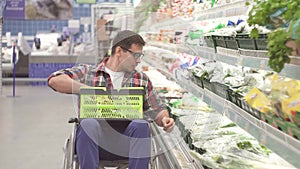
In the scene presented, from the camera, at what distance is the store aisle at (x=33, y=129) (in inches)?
189

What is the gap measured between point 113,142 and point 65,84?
0.42 m

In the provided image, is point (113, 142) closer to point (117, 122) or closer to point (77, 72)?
point (117, 122)

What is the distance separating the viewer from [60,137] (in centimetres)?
591

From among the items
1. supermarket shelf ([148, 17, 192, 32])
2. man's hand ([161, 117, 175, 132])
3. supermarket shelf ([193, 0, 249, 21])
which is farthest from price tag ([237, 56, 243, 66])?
supermarket shelf ([148, 17, 192, 32])

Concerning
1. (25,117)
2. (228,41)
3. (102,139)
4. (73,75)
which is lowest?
(25,117)

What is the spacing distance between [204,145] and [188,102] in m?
1.19

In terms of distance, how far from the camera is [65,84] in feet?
9.52

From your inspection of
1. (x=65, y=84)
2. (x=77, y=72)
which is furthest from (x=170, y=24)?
(x=65, y=84)

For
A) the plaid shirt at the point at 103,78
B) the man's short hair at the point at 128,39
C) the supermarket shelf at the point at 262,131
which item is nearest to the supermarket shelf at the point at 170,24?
the man's short hair at the point at 128,39

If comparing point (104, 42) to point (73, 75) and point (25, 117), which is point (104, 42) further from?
point (25, 117)

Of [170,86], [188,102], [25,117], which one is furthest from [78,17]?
[188,102]

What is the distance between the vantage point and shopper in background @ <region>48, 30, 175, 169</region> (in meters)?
2.82

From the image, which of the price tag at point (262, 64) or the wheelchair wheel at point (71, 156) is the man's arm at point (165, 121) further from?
the price tag at point (262, 64)

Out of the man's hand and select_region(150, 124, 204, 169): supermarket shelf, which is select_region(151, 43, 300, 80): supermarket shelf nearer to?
the man's hand
